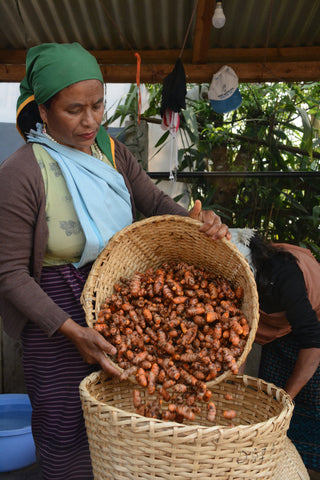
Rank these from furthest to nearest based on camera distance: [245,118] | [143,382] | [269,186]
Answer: [245,118]
[269,186]
[143,382]

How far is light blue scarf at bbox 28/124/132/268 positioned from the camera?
147 centimetres

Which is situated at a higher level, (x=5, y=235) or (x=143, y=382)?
(x=5, y=235)

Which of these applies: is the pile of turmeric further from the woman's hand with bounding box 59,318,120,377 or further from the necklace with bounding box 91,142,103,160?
the necklace with bounding box 91,142,103,160

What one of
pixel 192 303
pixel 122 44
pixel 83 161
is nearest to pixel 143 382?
pixel 192 303

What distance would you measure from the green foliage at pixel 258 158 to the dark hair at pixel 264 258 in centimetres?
197

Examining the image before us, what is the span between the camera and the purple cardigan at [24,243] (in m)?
1.39

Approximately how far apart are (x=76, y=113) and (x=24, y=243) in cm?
46

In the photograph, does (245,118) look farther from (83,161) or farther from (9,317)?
(9,317)

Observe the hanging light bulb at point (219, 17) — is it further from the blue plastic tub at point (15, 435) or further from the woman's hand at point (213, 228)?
the blue plastic tub at point (15, 435)

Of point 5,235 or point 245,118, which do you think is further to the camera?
point 245,118

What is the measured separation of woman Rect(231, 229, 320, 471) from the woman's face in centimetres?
90

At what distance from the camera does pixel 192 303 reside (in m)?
1.51

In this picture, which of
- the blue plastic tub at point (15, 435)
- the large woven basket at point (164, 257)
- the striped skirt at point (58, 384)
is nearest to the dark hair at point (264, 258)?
the large woven basket at point (164, 257)

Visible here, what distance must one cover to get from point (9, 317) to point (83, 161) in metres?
0.59
